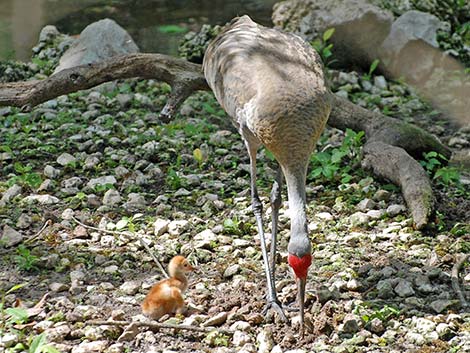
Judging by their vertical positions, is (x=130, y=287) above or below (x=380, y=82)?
above

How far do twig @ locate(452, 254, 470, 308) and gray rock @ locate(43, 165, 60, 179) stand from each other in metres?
3.61

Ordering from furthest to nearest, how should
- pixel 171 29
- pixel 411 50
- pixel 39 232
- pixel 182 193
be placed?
pixel 171 29
pixel 411 50
pixel 182 193
pixel 39 232

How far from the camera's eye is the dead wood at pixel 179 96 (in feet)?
24.8

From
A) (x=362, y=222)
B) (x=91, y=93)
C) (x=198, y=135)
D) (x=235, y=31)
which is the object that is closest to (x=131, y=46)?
(x=91, y=93)

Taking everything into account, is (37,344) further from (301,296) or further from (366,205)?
(366,205)

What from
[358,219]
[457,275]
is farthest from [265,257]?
[457,275]

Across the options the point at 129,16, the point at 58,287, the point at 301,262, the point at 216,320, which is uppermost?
the point at 301,262

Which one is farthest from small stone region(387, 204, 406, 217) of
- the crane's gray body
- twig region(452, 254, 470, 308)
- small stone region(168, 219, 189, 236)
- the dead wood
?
small stone region(168, 219, 189, 236)

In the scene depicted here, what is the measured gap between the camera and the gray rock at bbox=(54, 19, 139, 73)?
10156mm

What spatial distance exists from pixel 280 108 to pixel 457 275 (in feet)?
5.49

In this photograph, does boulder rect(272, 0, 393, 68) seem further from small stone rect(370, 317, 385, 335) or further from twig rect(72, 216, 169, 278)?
small stone rect(370, 317, 385, 335)

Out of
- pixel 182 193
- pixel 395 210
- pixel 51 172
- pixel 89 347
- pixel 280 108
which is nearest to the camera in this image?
pixel 89 347

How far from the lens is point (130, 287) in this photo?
5.90 m

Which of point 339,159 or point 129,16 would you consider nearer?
point 339,159
